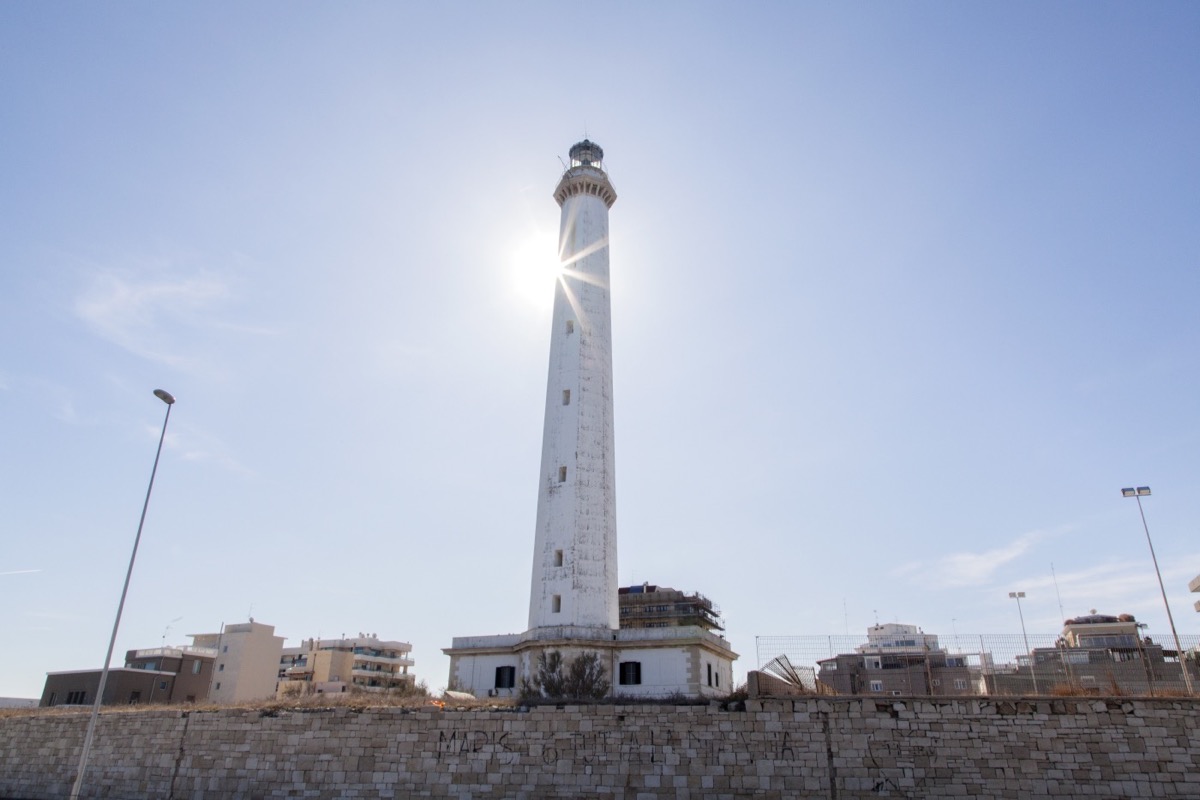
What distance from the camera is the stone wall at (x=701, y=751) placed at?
18.2 metres

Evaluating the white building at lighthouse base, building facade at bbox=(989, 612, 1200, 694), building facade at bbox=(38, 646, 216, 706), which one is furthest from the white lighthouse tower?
building facade at bbox=(38, 646, 216, 706)

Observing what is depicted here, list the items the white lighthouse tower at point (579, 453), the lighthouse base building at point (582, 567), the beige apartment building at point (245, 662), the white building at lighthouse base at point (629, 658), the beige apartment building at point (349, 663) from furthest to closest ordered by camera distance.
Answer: the beige apartment building at point (349, 663) → the beige apartment building at point (245, 662) → the white lighthouse tower at point (579, 453) → the lighthouse base building at point (582, 567) → the white building at lighthouse base at point (629, 658)

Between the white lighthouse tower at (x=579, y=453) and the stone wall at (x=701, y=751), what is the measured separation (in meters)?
9.63

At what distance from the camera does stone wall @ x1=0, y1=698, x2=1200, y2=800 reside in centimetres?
1820

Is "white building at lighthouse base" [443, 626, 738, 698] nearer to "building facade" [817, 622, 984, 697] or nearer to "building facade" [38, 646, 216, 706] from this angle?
"building facade" [817, 622, 984, 697]

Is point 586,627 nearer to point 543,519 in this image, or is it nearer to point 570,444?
point 543,519

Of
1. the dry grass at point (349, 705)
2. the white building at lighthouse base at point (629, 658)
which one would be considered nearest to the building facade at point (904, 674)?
the white building at lighthouse base at point (629, 658)

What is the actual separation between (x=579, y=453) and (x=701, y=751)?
15.8 metres

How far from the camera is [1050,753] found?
18.4m

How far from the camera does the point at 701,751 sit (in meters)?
20.0

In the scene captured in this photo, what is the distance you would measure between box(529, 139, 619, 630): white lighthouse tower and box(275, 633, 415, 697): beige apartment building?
47.5 m

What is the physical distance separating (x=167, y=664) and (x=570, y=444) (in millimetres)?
44961

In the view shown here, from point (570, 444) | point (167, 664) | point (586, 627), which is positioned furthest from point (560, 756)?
point (167, 664)

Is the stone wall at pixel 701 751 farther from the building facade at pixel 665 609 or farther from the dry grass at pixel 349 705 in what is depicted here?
the building facade at pixel 665 609
